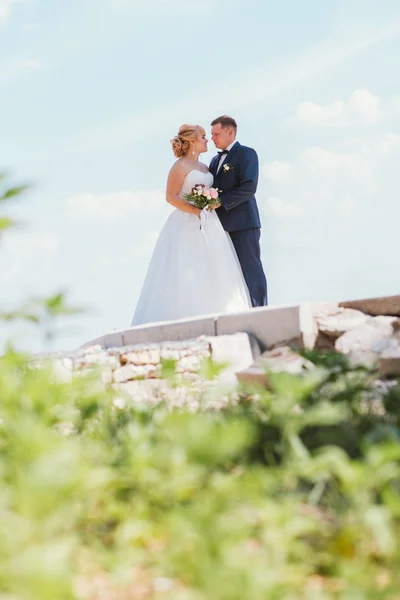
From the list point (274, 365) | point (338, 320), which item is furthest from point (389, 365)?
point (338, 320)

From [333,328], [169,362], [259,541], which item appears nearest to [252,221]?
[333,328]

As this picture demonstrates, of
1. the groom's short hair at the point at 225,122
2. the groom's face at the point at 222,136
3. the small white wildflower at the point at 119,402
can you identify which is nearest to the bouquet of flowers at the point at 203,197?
Result: the groom's face at the point at 222,136

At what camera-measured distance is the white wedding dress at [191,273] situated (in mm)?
8602

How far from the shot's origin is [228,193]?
9.26 metres

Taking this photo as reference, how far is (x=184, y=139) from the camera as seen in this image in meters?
9.24

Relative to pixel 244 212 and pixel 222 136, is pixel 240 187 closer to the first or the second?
pixel 244 212

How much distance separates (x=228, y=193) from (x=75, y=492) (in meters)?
7.64

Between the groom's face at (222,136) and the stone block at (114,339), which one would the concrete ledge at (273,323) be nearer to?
the stone block at (114,339)

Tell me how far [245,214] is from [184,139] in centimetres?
120

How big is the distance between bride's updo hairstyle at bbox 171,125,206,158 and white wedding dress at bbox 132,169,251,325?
0.42m

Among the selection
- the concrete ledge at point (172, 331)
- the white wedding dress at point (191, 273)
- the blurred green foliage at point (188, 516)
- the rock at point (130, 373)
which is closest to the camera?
the blurred green foliage at point (188, 516)

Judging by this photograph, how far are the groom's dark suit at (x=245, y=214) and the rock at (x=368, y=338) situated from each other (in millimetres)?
3697

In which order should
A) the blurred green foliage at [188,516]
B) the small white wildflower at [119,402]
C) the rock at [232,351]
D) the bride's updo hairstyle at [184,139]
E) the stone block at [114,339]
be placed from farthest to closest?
1. the bride's updo hairstyle at [184,139]
2. the stone block at [114,339]
3. the rock at [232,351]
4. the small white wildflower at [119,402]
5. the blurred green foliage at [188,516]

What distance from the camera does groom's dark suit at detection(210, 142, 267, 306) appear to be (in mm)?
9359
